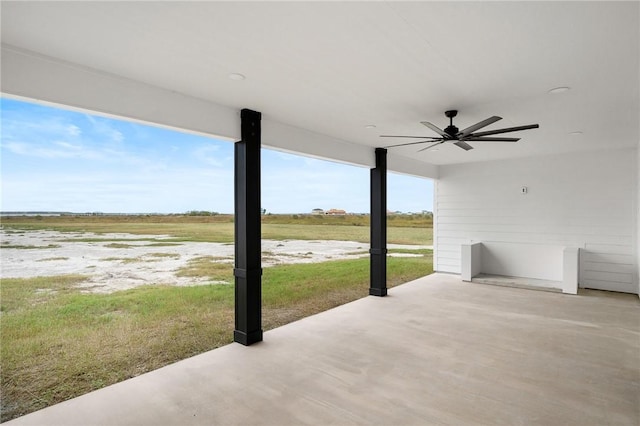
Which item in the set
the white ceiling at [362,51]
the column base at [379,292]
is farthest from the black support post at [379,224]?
the white ceiling at [362,51]

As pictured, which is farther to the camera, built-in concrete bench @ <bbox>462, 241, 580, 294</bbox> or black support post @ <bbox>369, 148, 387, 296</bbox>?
built-in concrete bench @ <bbox>462, 241, 580, 294</bbox>

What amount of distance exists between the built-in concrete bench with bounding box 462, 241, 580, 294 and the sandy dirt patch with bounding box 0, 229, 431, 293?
5.09m

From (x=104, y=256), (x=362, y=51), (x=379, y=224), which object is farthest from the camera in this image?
(x=104, y=256)

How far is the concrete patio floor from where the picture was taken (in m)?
2.49

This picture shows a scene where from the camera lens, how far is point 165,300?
6.86 m

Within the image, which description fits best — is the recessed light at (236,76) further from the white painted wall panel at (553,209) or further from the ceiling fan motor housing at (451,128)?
the white painted wall panel at (553,209)

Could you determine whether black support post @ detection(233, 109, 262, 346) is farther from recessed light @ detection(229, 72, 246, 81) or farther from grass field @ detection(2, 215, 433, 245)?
grass field @ detection(2, 215, 433, 245)

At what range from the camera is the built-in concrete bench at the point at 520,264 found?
21.0ft

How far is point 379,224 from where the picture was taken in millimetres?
6227

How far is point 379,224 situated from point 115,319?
4947 mm

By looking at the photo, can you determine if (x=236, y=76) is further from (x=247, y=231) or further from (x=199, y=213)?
(x=199, y=213)

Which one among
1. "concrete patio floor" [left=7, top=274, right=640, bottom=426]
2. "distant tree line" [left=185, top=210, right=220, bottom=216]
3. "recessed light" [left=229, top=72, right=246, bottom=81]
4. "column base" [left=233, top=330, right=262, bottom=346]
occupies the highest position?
"recessed light" [left=229, top=72, right=246, bottom=81]

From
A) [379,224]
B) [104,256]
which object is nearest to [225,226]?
[104,256]

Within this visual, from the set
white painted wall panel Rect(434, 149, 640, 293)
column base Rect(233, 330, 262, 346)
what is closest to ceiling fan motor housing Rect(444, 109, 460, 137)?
column base Rect(233, 330, 262, 346)
